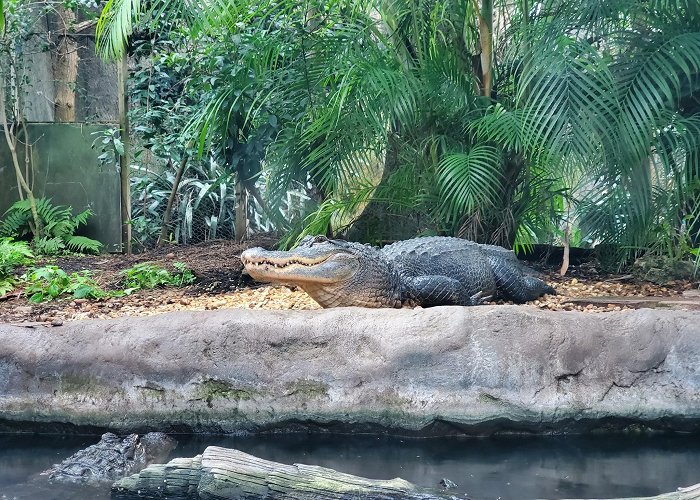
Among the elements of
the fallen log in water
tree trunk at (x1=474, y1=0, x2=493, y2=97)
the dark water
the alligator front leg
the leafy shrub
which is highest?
tree trunk at (x1=474, y1=0, x2=493, y2=97)

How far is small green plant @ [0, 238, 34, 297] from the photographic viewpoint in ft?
19.8

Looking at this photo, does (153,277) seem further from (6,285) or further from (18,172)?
(18,172)

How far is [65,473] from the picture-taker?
3.37 meters

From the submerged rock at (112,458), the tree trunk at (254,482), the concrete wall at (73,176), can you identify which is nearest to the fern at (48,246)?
the concrete wall at (73,176)

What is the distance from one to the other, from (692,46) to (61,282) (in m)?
4.50

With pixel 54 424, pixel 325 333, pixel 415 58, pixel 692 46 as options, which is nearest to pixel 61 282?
pixel 54 424

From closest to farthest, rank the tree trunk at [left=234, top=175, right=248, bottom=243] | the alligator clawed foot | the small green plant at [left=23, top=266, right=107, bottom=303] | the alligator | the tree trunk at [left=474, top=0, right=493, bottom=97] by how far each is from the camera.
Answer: the alligator < the alligator clawed foot < the small green plant at [left=23, top=266, right=107, bottom=303] < the tree trunk at [left=474, top=0, right=493, bottom=97] < the tree trunk at [left=234, top=175, right=248, bottom=243]

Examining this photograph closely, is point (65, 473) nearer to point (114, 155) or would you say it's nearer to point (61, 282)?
point (61, 282)

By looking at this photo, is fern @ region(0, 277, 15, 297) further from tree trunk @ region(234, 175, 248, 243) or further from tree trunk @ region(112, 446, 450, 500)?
tree trunk @ region(112, 446, 450, 500)

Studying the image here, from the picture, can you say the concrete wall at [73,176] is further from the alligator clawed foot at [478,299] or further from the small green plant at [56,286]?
the alligator clawed foot at [478,299]

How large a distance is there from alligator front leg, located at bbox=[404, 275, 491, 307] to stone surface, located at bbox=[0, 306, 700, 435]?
4.82 ft

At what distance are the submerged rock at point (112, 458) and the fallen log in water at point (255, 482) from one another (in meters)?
0.31

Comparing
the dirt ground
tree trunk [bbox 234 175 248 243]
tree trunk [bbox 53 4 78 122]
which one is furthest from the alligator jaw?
tree trunk [bbox 53 4 78 122]

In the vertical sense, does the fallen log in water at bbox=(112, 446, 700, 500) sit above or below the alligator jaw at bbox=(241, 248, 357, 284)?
below
